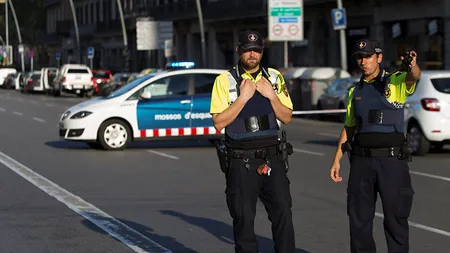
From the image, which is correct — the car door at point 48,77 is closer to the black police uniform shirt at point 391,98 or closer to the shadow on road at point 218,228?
the shadow on road at point 218,228

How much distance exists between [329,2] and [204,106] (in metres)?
28.8

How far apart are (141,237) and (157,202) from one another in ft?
8.67

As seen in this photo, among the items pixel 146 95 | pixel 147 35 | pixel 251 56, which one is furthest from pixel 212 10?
pixel 251 56

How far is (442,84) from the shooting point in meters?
18.4

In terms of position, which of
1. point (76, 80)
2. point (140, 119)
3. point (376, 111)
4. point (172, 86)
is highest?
point (376, 111)

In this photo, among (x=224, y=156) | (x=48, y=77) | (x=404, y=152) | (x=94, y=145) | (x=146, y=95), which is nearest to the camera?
(x=224, y=156)

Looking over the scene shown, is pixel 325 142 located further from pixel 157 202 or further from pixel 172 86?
pixel 157 202

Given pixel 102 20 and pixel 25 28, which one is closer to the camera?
pixel 102 20

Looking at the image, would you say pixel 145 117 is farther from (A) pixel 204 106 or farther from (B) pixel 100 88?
(B) pixel 100 88

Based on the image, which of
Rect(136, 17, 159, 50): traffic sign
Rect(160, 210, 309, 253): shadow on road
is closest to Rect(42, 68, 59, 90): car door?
Rect(136, 17, 159, 50): traffic sign

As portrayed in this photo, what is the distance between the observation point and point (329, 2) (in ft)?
159

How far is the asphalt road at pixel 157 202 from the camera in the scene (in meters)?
9.58

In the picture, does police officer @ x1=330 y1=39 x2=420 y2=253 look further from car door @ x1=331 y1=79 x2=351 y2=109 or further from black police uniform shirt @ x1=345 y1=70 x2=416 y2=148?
car door @ x1=331 y1=79 x2=351 y2=109

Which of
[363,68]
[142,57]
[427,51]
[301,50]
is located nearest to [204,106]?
[363,68]
